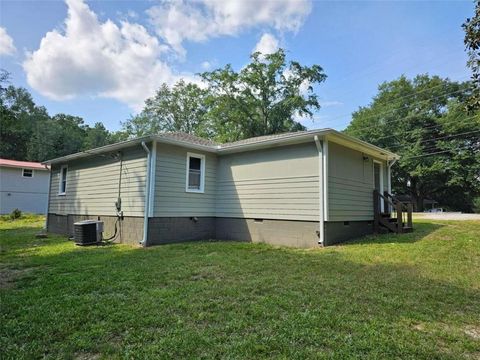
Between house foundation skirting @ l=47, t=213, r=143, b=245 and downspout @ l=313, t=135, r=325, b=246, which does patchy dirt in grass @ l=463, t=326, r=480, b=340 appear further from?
house foundation skirting @ l=47, t=213, r=143, b=245

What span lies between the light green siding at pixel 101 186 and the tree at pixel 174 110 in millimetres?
20526

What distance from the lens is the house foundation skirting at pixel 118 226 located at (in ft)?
29.9

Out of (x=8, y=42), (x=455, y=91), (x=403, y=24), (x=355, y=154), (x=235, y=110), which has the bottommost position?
(x=355, y=154)

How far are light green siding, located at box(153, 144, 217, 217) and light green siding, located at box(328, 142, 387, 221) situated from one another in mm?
4172

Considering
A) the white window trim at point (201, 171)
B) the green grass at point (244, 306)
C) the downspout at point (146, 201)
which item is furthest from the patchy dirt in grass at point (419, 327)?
the white window trim at point (201, 171)

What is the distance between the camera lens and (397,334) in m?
2.82

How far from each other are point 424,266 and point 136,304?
5144 mm

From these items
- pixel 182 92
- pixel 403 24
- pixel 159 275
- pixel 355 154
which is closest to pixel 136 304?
pixel 159 275

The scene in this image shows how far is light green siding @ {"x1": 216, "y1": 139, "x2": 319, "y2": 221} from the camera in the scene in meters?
8.52

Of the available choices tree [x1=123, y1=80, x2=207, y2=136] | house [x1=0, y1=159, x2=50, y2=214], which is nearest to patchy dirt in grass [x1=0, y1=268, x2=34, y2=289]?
house [x1=0, y1=159, x2=50, y2=214]

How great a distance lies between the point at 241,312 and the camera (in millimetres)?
3359

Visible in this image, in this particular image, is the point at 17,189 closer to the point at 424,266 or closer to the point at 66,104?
the point at 66,104

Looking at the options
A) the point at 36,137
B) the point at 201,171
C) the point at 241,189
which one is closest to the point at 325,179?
the point at 241,189

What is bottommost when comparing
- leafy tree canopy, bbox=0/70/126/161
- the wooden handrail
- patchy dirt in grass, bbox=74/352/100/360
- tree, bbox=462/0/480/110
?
patchy dirt in grass, bbox=74/352/100/360
